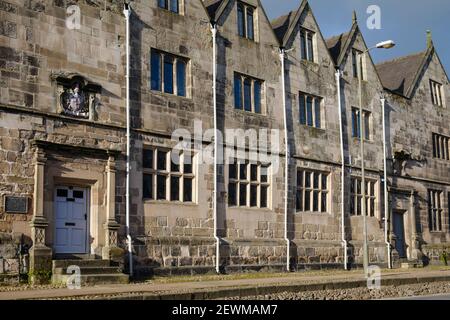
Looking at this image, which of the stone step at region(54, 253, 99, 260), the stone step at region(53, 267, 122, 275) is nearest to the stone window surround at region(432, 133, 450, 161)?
the stone step at region(53, 267, 122, 275)

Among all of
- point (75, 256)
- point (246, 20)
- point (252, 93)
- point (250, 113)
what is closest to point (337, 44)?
point (246, 20)

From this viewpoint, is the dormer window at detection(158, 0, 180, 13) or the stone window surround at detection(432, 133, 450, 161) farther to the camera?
the stone window surround at detection(432, 133, 450, 161)

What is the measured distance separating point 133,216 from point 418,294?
821 centimetres

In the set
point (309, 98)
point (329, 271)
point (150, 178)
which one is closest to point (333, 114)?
point (309, 98)

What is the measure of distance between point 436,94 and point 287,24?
1175 centimetres

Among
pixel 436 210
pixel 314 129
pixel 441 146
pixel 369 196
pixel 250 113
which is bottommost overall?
pixel 436 210

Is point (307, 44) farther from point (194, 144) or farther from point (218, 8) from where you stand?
point (194, 144)

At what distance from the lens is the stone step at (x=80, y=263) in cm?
1659

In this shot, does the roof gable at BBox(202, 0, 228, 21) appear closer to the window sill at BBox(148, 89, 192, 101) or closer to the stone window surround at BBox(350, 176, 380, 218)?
the window sill at BBox(148, 89, 192, 101)

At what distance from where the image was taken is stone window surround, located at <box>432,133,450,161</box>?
33000mm

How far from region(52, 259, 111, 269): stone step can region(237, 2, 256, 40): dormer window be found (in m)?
10.1

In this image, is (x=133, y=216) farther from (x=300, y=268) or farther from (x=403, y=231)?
(x=403, y=231)

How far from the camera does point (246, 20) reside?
23750 millimetres

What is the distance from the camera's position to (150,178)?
64.9 ft
